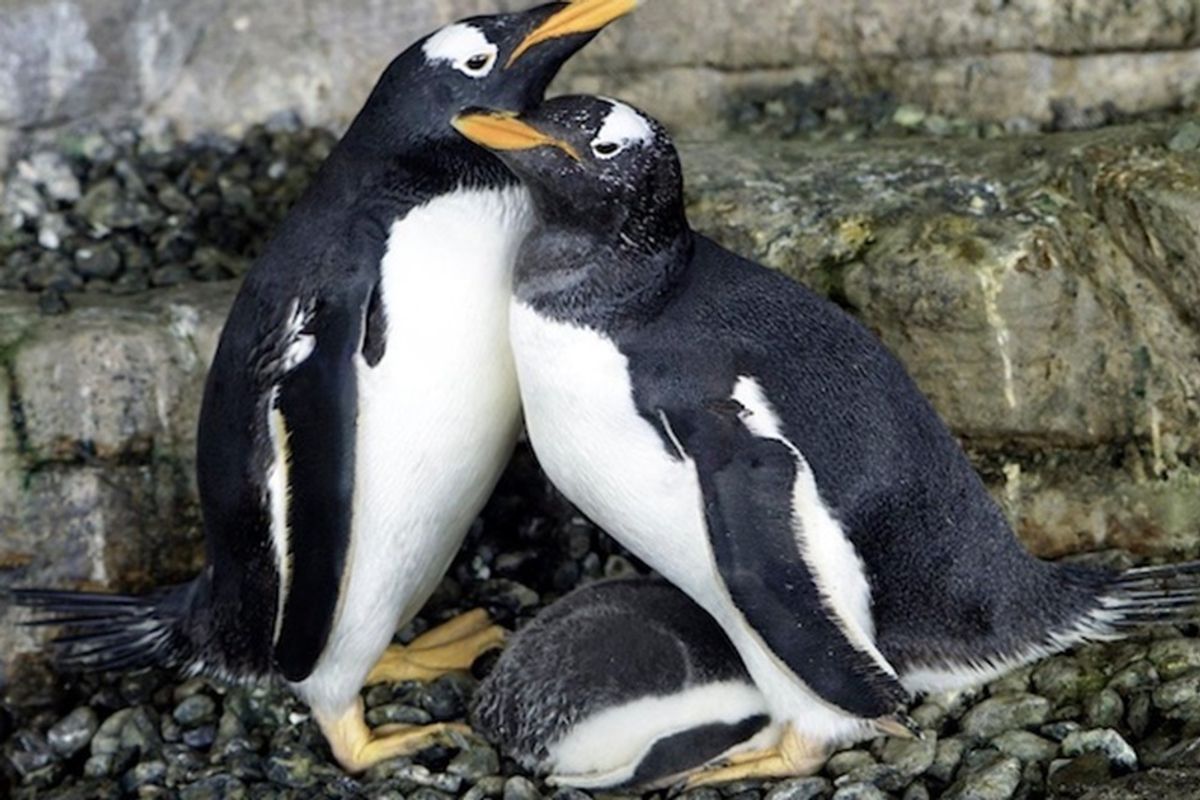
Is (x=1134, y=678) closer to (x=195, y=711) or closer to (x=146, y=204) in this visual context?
(x=195, y=711)

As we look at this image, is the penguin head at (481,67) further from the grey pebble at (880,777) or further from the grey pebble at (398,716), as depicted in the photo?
the grey pebble at (880,777)

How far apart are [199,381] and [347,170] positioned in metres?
0.76

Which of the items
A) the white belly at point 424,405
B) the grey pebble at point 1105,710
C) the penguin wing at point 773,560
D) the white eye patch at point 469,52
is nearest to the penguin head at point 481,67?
the white eye patch at point 469,52

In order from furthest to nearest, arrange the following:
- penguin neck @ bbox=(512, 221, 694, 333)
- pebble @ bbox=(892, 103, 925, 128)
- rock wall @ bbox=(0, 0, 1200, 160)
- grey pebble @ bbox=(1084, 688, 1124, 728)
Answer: pebble @ bbox=(892, 103, 925, 128) → rock wall @ bbox=(0, 0, 1200, 160) → grey pebble @ bbox=(1084, 688, 1124, 728) → penguin neck @ bbox=(512, 221, 694, 333)

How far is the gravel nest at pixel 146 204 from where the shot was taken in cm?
456

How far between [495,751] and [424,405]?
618 millimetres

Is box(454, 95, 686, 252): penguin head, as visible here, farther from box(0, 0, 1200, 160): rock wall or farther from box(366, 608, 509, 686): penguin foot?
box(0, 0, 1200, 160): rock wall

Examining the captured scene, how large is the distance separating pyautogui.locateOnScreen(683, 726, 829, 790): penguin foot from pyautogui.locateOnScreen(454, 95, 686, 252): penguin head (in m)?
0.83

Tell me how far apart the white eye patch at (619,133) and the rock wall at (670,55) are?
162cm

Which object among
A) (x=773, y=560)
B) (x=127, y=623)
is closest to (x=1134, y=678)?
(x=773, y=560)

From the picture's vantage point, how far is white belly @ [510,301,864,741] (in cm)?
324

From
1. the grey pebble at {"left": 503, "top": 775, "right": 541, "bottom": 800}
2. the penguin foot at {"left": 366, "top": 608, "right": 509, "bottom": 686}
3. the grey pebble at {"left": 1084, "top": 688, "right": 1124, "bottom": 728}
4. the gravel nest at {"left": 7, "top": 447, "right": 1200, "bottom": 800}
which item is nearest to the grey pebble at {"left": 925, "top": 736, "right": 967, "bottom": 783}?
the gravel nest at {"left": 7, "top": 447, "right": 1200, "bottom": 800}

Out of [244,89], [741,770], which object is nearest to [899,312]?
[741,770]

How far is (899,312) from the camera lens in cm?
387
